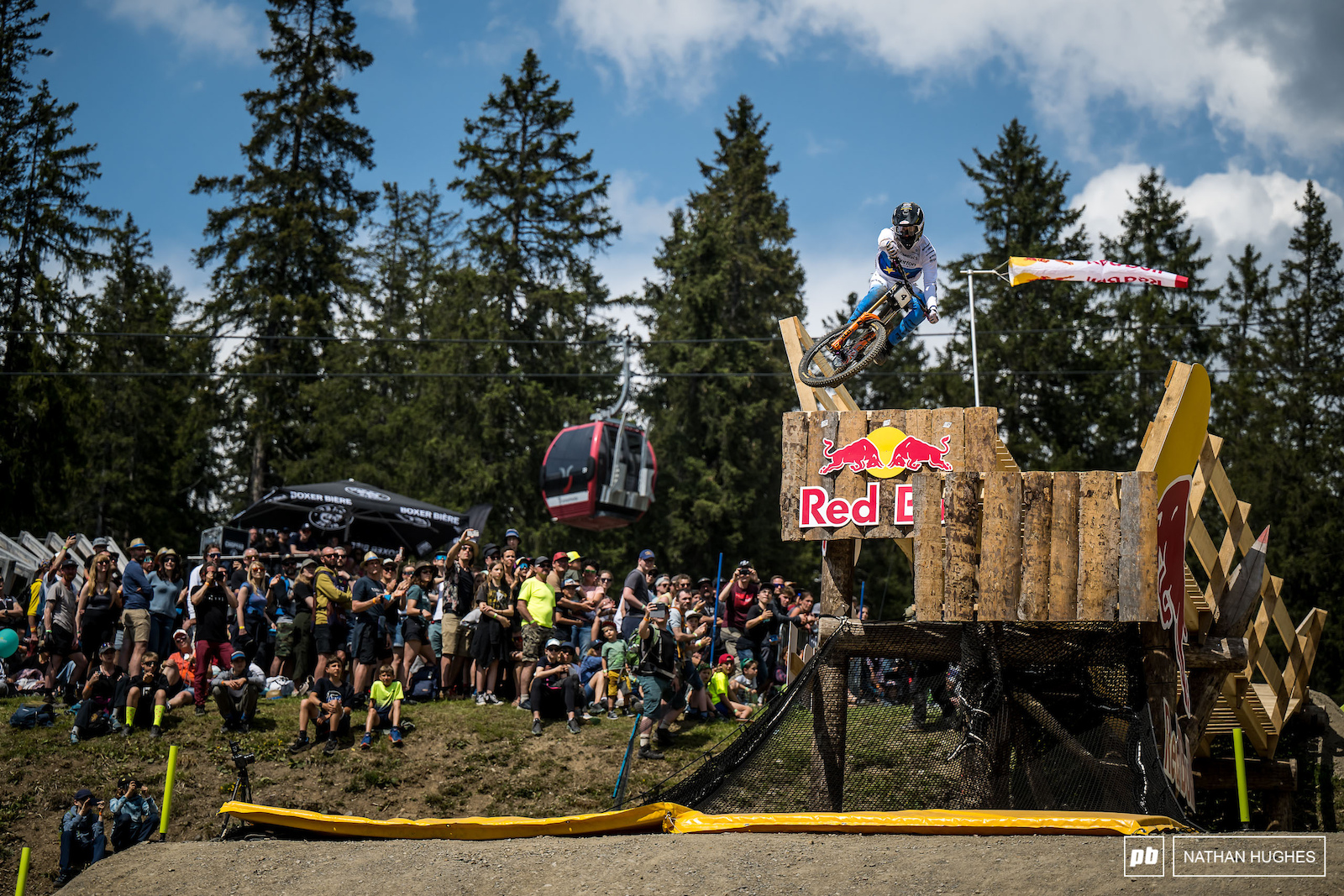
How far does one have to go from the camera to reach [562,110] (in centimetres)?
3691

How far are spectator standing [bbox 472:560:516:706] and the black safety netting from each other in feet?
16.9

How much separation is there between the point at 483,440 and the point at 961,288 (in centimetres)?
1735

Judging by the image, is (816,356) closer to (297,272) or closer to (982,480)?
(982,480)

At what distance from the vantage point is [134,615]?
1313 cm

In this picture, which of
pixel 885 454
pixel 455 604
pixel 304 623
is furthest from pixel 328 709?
pixel 885 454

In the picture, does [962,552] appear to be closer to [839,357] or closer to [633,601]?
[839,357]

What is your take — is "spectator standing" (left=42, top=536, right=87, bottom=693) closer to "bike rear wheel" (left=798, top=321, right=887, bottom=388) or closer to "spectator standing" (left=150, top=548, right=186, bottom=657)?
"spectator standing" (left=150, top=548, right=186, bottom=657)

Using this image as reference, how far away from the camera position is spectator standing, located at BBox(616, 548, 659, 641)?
13.7 m

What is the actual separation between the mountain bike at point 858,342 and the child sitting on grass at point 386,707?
245 inches

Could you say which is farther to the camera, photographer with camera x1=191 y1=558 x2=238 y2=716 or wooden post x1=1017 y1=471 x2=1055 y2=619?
photographer with camera x1=191 y1=558 x2=238 y2=716

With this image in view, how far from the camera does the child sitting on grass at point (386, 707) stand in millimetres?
12769

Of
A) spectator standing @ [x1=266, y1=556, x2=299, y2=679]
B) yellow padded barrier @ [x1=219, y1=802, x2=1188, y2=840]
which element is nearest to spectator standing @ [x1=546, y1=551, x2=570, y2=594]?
spectator standing @ [x1=266, y1=556, x2=299, y2=679]

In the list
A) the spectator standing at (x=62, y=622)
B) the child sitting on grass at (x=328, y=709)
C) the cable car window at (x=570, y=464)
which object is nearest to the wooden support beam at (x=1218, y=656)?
the child sitting on grass at (x=328, y=709)

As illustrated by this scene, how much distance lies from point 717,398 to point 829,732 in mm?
26161
